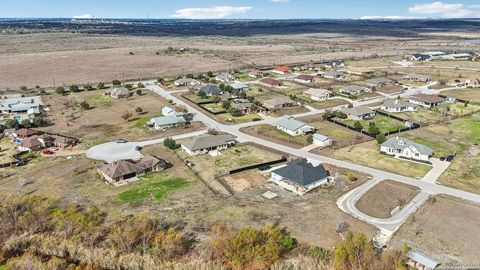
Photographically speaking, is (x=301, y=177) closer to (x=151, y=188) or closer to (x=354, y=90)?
(x=151, y=188)

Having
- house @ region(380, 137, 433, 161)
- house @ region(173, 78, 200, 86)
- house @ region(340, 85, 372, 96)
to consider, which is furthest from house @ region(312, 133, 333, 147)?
house @ region(173, 78, 200, 86)

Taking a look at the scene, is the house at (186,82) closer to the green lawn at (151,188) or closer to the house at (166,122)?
the house at (166,122)

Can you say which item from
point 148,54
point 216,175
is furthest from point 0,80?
point 216,175

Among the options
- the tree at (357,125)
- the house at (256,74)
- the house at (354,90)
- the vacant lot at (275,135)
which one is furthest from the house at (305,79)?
the vacant lot at (275,135)

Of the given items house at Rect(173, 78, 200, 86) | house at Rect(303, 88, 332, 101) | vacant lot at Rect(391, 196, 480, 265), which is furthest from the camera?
house at Rect(173, 78, 200, 86)

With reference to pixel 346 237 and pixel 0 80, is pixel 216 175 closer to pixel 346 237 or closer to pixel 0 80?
pixel 346 237

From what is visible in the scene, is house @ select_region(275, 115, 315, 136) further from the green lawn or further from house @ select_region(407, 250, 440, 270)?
house @ select_region(407, 250, 440, 270)
